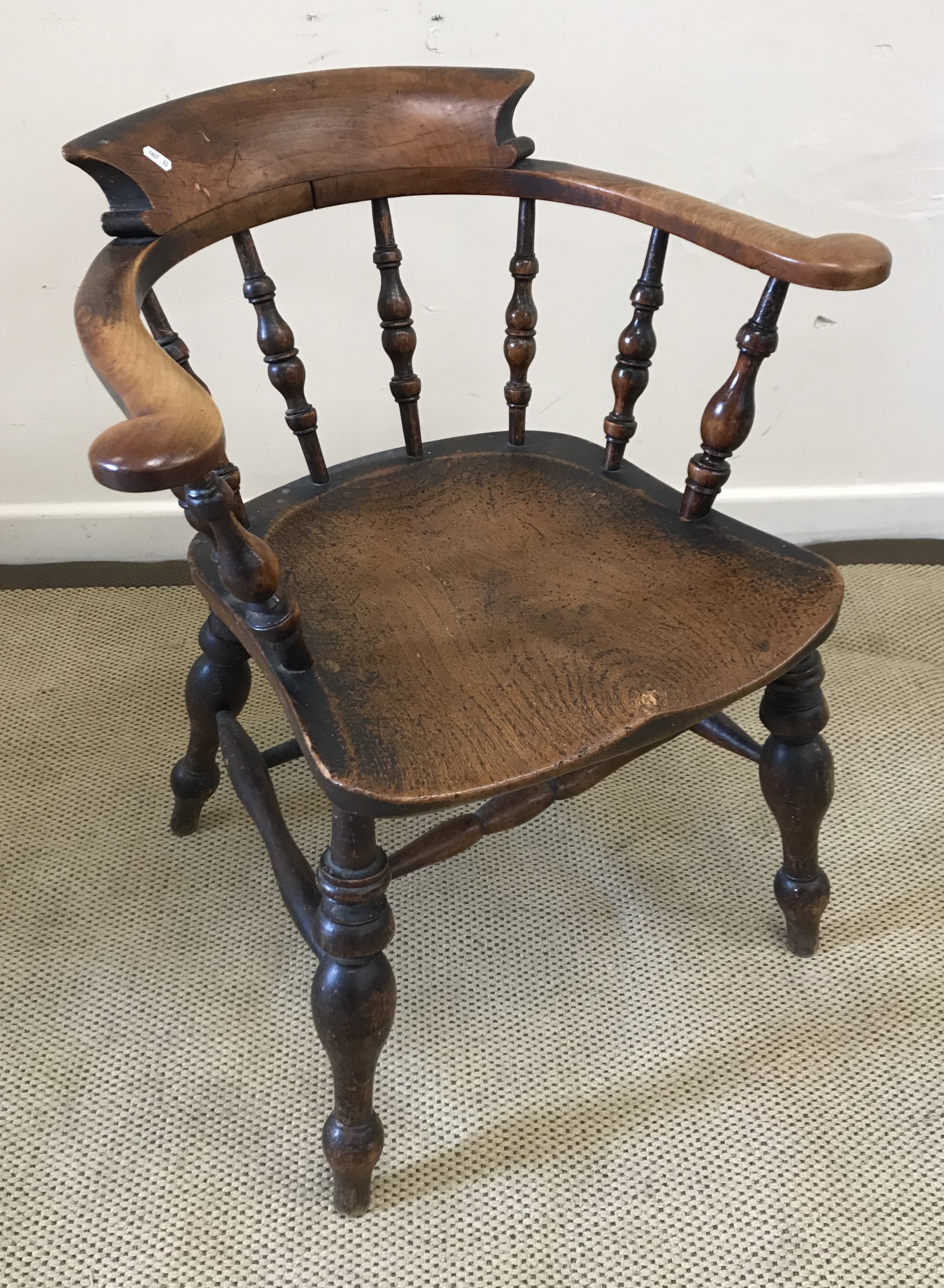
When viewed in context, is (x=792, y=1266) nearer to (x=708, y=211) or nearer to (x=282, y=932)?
(x=282, y=932)

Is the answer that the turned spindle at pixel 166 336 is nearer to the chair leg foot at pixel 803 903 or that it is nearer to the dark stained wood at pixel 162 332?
the dark stained wood at pixel 162 332

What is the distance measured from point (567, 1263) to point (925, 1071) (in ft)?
1.25

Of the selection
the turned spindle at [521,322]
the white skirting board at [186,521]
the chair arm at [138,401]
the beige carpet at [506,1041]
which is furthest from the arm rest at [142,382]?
the white skirting board at [186,521]

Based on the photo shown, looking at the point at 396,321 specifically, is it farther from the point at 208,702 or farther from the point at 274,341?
the point at 208,702

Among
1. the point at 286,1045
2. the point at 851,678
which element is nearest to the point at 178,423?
the point at 286,1045

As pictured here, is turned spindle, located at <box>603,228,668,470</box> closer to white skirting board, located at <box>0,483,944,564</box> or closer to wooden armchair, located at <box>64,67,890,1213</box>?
wooden armchair, located at <box>64,67,890,1213</box>

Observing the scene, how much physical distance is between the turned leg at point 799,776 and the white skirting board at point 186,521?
73 cm

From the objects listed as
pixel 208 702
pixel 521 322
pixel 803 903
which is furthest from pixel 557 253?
pixel 803 903

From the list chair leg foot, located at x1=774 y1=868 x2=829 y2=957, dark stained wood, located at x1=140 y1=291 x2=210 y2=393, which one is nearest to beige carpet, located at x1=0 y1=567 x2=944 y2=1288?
chair leg foot, located at x1=774 y1=868 x2=829 y2=957

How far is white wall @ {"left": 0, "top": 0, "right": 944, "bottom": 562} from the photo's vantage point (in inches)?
46.8

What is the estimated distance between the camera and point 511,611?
2.73 feet

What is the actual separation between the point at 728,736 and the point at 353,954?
0.43 metres

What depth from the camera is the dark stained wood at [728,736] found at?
38.2 inches

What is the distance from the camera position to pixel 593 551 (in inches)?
35.2
